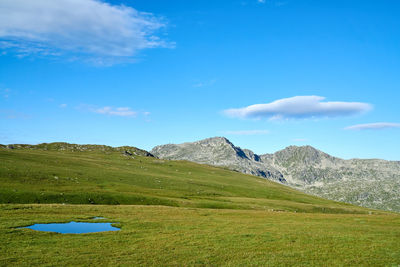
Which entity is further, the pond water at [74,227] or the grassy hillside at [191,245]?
the pond water at [74,227]

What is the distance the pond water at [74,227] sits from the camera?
35.3 m

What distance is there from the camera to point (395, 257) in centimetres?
2745

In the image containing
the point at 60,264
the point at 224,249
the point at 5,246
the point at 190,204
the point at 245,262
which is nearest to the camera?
the point at 60,264

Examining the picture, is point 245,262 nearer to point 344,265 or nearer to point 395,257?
point 344,265

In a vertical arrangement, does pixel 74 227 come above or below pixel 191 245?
below

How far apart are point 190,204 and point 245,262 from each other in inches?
2202

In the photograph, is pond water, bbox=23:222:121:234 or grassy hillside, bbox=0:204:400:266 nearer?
grassy hillside, bbox=0:204:400:266

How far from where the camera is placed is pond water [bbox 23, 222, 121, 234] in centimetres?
3528

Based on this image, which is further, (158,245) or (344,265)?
(158,245)

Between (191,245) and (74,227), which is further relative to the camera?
(74,227)

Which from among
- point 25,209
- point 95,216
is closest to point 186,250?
point 95,216

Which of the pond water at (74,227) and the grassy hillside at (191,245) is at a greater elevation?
the grassy hillside at (191,245)

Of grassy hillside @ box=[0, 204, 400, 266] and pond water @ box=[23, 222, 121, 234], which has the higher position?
grassy hillside @ box=[0, 204, 400, 266]

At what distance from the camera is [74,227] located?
37719 mm
